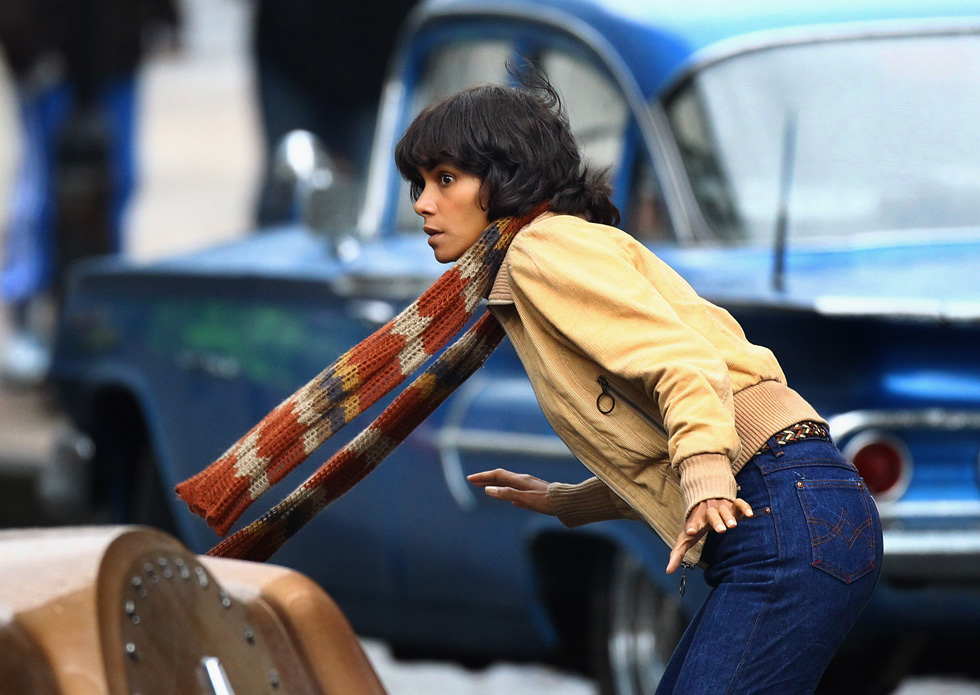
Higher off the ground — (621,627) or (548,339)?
(548,339)

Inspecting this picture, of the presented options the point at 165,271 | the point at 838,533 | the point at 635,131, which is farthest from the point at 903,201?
the point at 165,271

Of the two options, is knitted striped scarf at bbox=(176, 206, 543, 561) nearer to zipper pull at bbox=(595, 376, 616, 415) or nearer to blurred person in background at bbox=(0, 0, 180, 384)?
zipper pull at bbox=(595, 376, 616, 415)

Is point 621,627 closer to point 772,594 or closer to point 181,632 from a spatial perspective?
point 772,594

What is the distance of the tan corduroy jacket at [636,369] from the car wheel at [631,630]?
5.51ft

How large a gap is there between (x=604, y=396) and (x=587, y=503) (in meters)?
0.35

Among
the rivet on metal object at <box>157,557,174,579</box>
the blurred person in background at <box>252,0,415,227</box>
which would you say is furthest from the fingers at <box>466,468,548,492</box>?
the blurred person in background at <box>252,0,415,227</box>

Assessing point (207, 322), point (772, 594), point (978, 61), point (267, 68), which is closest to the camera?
point (772, 594)

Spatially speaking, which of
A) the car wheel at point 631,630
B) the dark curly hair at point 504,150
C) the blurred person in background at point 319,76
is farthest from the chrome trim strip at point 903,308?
the blurred person in background at point 319,76

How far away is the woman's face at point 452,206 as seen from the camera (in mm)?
2430

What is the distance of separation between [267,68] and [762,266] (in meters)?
4.26

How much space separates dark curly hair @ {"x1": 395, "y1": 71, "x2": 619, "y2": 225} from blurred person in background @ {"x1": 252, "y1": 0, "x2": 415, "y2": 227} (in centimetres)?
511

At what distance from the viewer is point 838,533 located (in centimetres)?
229

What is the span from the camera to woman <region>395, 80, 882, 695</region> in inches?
87.0

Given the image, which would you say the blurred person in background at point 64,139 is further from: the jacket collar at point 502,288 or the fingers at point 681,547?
the fingers at point 681,547
